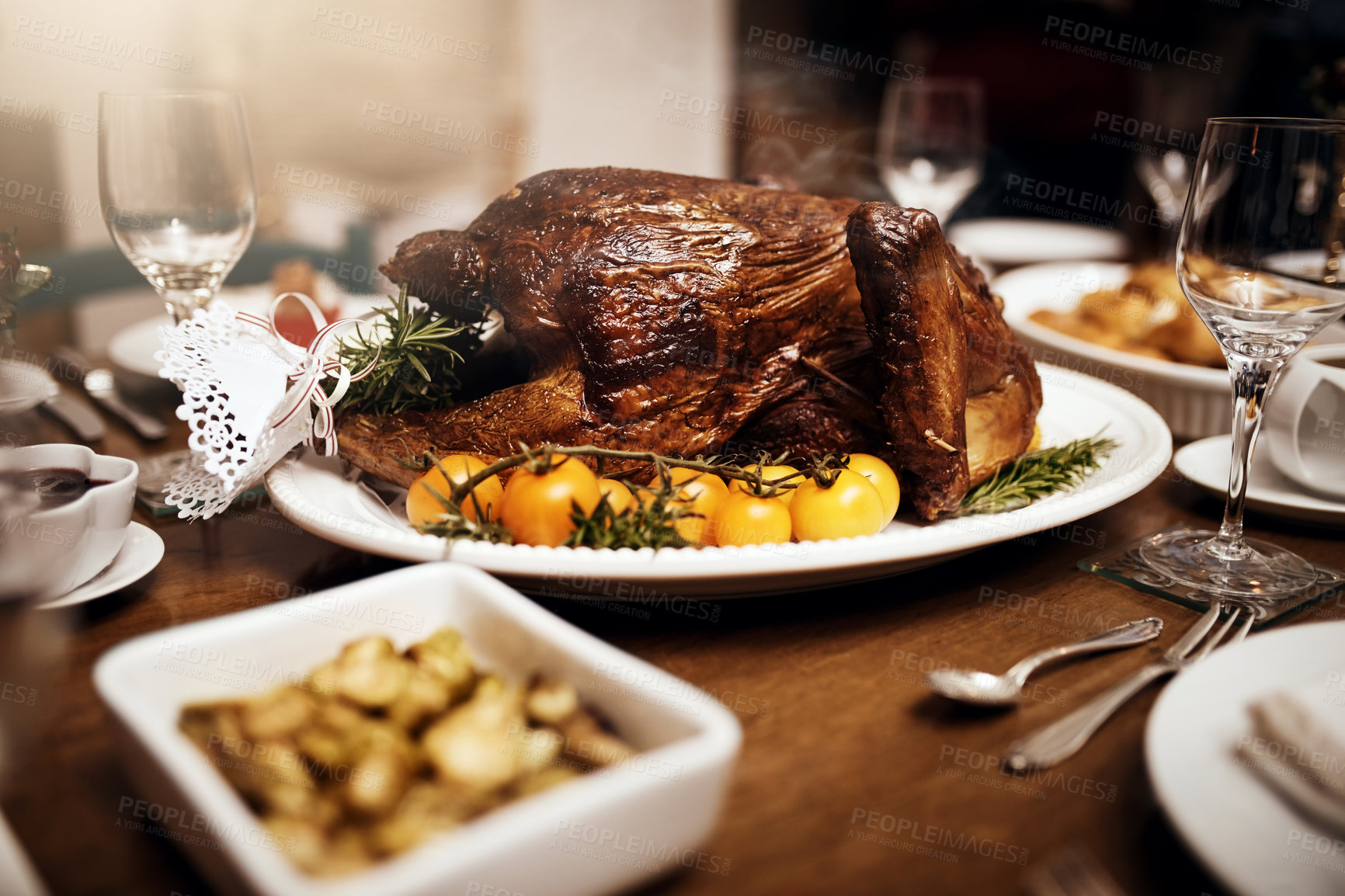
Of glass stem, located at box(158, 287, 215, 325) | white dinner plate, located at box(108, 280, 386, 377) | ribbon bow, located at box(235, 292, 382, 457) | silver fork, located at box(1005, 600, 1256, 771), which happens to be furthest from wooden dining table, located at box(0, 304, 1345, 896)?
white dinner plate, located at box(108, 280, 386, 377)

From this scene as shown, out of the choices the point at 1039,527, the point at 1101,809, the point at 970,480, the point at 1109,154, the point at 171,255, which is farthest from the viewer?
the point at 1109,154

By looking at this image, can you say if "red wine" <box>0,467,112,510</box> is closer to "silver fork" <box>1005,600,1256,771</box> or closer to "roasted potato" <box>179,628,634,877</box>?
"roasted potato" <box>179,628,634,877</box>

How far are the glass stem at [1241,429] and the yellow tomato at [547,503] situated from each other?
60cm

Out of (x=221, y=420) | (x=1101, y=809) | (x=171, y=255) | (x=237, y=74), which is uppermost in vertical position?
(x=237, y=74)

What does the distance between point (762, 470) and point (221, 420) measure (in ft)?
1.70

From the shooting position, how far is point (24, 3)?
2.92 meters

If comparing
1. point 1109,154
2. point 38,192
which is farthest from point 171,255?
point 1109,154

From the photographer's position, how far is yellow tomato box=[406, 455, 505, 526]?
0.91m

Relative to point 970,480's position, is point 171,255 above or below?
above

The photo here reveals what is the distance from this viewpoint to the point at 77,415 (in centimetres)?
136

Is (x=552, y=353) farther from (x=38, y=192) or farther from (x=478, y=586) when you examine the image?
(x=38, y=192)

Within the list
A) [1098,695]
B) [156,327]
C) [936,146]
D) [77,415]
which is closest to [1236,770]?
[1098,695]

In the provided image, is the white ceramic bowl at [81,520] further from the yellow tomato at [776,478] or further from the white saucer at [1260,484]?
the white saucer at [1260,484]

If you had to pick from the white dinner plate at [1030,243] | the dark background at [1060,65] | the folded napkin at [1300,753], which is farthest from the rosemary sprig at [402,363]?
the dark background at [1060,65]
